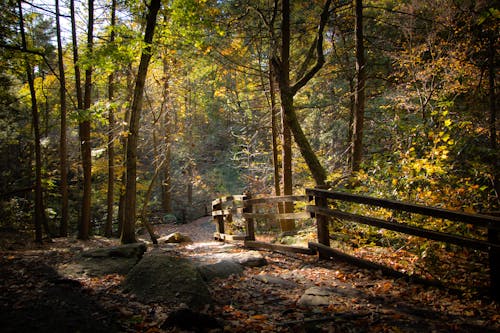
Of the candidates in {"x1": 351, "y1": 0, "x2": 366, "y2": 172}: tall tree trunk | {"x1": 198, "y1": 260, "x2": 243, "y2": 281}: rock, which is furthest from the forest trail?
{"x1": 198, "y1": 260, "x2": 243, "y2": 281}: rock

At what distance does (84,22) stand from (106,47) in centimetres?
556

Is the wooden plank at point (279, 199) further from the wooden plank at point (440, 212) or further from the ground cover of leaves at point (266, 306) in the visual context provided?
the ground cover of leaves at point (266, 306)

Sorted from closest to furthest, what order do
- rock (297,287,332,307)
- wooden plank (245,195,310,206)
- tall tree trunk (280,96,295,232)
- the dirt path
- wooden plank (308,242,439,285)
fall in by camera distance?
rock (297,287,332,307), wooden plank (308,242,439,285), wooden plank (245,195,310,206), tall tree trunk (280,96,295,232), the dirt path

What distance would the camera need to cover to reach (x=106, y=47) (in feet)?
31.3

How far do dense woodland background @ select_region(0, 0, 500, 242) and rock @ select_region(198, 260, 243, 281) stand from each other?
3.08 metres

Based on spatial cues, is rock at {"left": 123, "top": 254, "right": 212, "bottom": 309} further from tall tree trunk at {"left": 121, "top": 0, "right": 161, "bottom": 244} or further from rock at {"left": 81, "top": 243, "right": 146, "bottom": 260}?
tall tree trunk at {"left": 121, "top": 0, "right": 161, "bottom": 244}

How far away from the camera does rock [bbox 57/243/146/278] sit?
5.99 metres

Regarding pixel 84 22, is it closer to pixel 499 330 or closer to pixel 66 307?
pixel 66 307

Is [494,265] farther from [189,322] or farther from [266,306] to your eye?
[189,322]

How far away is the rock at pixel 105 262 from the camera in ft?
19.7

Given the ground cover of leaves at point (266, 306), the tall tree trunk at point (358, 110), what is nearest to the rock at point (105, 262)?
the ground cover of leaves at point (266, 306)

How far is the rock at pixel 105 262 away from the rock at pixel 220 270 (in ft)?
4.73

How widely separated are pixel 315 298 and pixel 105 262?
4164mm

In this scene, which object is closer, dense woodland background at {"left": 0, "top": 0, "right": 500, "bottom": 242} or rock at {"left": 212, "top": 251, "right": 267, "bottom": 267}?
rock at {"left": 212, "top": 251, "right": 267, "bottom": 267}
